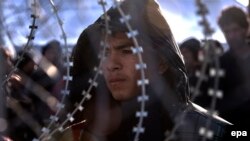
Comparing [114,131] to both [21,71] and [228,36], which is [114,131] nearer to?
[228,36]

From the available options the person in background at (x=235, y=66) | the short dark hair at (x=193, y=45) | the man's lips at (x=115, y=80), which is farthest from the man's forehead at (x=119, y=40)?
the short dark hair at (x=193, y=45)

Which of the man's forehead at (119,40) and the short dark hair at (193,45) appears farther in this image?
the short dark hair at (193,45)

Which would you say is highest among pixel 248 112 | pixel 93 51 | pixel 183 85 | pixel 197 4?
pixel 197 4

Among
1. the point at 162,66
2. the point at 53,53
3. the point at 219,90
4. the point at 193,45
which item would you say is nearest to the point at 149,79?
the point at 162,66

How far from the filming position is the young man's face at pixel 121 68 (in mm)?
2402

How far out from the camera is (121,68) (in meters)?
2.41

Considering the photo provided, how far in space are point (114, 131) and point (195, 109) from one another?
35 cm

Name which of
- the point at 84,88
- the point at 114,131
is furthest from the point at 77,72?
the point at 114,131

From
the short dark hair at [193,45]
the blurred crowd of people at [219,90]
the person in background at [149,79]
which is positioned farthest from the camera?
the short dark hair at [193,45]

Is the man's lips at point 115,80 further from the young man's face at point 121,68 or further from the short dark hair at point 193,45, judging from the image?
the short dark hair at point 193,45

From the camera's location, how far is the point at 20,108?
307 centimetres

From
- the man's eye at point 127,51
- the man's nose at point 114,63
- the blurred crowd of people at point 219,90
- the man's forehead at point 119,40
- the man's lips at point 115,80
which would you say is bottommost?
the blurred crowd of people at point 219,90

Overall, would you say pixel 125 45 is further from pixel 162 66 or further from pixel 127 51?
pixel 162 66

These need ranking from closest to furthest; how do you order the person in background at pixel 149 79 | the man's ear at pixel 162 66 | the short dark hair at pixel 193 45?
the person in background at pixel 149 79
the man's ear at pixel 162 66
the short dark hair at pixel 193 45
